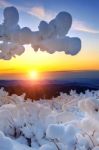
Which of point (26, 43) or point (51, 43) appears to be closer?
point (51, 43)

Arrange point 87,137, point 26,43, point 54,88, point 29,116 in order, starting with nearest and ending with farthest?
point 26,43 < point 87,137 < point 29,116 < point 54,88

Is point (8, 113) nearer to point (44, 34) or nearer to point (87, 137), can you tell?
point (87, 137)

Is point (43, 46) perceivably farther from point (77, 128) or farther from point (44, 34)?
point (77, 128)

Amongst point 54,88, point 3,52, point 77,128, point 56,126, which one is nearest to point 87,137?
point 77,128

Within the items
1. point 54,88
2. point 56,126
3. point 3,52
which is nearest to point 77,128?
point 56,126

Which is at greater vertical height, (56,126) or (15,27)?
(15,27)

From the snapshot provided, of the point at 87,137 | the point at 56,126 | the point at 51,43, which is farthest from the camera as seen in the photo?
the point at 87,137
